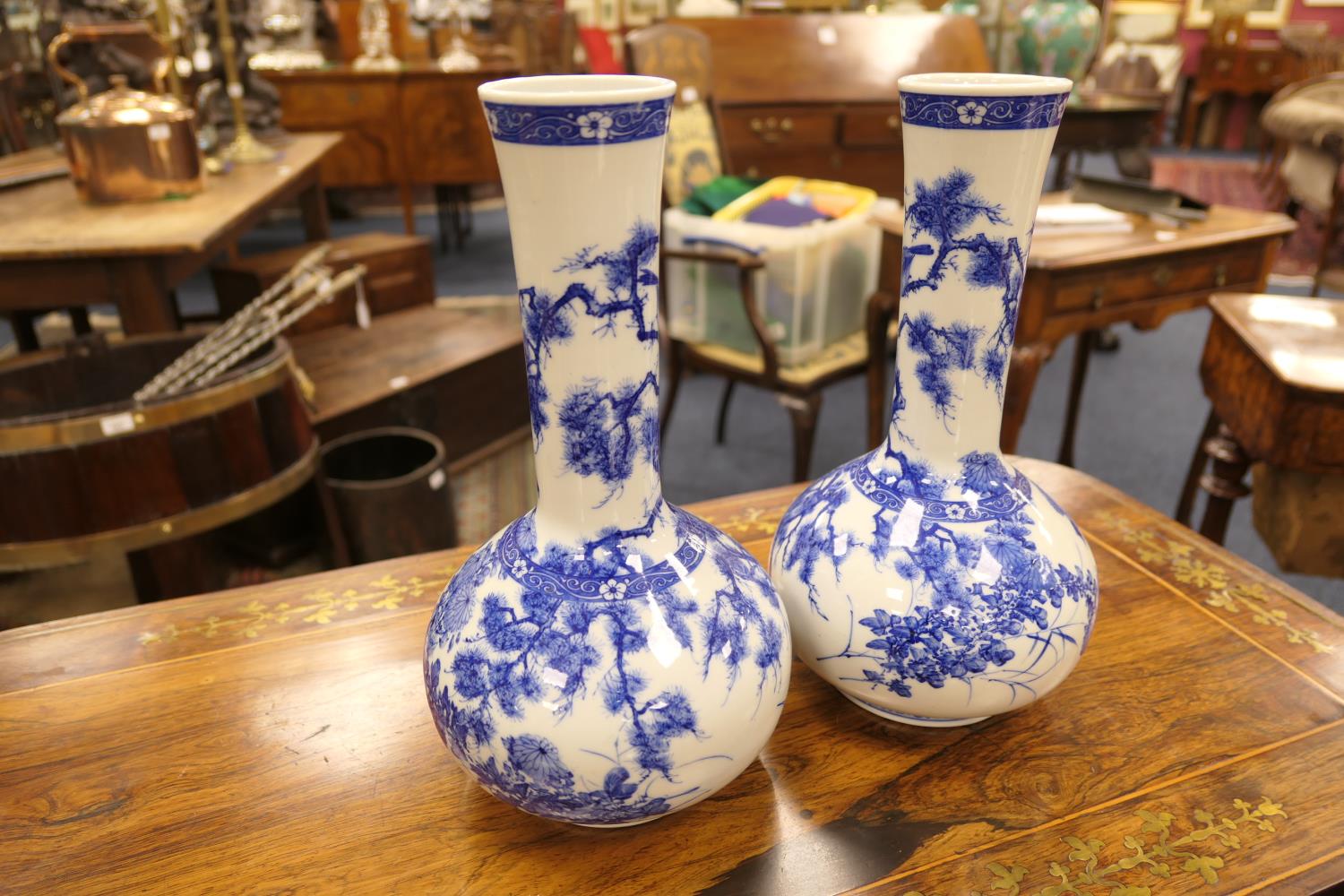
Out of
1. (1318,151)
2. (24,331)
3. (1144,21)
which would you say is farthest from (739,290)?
(1144,21)

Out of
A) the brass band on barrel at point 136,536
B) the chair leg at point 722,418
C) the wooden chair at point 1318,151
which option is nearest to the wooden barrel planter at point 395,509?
the brass band on barrel at point 136,536

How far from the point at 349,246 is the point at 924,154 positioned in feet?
7.98

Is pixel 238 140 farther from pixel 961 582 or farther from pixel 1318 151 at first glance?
pixel 1318 151

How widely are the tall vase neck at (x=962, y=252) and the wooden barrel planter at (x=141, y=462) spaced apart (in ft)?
3.34

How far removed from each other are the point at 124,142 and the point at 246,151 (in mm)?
679

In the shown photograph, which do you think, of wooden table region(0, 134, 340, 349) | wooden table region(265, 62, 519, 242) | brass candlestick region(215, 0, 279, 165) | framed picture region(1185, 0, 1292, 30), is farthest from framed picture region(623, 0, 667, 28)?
wooden table region(0, 134, 340, 349)

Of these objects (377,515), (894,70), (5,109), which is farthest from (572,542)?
(5,109)

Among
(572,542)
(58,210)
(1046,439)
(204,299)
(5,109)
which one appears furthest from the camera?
(204,299)

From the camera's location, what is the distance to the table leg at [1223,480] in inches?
56.2

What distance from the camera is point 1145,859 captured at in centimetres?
59

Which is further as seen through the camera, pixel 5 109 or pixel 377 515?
pixel 5 109

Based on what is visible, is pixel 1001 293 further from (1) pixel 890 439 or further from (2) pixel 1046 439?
(2) pixel 1046 439

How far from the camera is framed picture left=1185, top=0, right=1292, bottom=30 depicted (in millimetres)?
7172

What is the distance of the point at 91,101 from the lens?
1.90 meters
